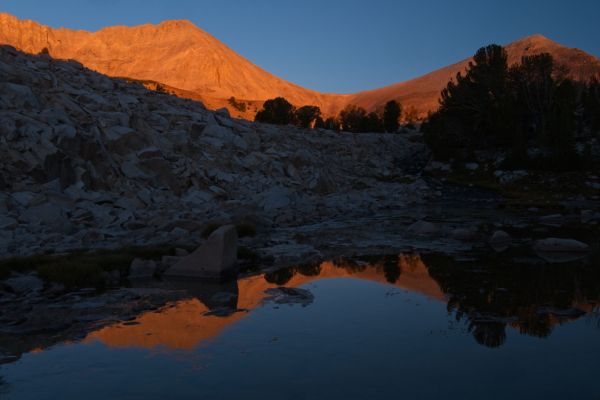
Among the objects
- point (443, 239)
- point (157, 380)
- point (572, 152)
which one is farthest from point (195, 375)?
point (572, 152)

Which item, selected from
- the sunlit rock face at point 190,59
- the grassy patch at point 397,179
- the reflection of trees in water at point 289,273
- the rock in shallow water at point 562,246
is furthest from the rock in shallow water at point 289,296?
the sunlit rock face at point 190,59

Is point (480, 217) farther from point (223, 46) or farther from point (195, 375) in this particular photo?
point (223, 46)

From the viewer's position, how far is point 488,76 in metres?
46.2

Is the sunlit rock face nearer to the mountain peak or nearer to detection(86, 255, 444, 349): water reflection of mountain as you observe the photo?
the mountain peak

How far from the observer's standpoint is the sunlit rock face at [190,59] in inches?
5743

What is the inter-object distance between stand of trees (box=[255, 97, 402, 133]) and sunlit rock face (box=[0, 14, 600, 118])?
73067 mm

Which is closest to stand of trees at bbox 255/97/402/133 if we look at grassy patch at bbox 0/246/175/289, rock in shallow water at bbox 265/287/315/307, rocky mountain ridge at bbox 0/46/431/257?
rocky mountain ridge at bbox 0/46/431/257

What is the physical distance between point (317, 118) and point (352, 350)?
56.5m

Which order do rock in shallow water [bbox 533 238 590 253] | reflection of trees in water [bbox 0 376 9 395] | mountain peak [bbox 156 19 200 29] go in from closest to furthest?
reflection of trees in water [bbox 0 376 9 395], rock in shallow water [bbox 533 238 590 253], mountain peak [bbox 156 19 200 29]

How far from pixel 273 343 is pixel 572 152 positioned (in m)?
31.8

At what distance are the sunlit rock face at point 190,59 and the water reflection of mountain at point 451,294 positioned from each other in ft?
414

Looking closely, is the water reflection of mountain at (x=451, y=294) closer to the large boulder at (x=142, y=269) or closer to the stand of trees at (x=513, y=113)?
the large boulder at (x=142, y=269)

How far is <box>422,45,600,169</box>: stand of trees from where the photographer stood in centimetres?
3528

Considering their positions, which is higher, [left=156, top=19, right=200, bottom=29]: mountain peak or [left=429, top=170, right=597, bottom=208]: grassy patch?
[left=156, top=19, right=200, bottom=29]: mountain peak
